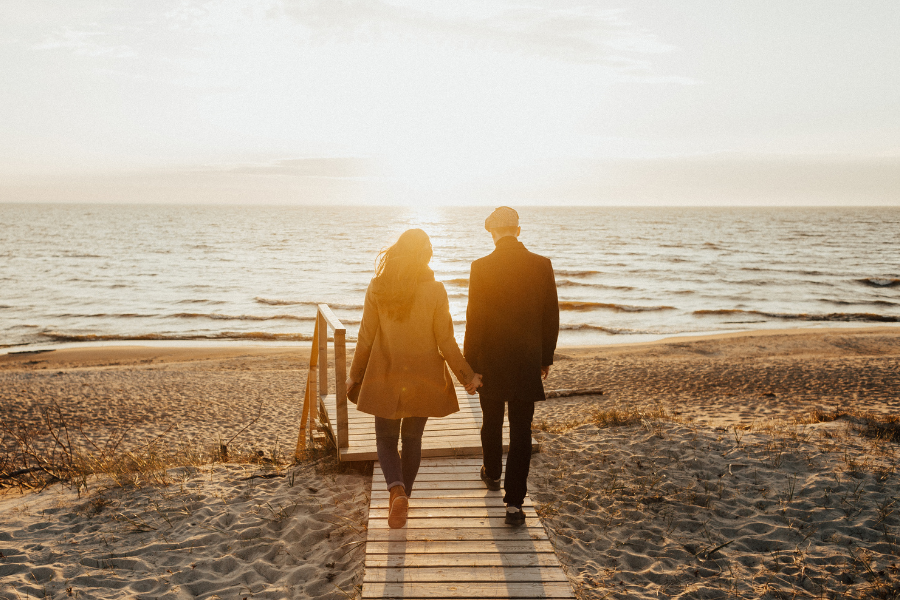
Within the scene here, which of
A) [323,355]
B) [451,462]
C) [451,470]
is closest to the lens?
[451,470]

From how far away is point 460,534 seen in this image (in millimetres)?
3502

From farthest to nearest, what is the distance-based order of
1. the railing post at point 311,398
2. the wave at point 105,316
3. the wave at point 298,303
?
the wave at point 298,303 < the wave at point 105,316 < the railing post at point 311,398

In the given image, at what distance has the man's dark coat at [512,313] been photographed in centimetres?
348

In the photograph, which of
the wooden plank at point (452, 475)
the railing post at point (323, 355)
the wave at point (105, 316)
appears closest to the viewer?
the wooden plank at point (452, 475)

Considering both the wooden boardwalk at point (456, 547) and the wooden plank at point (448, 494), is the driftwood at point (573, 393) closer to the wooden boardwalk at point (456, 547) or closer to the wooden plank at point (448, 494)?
the wooden boardwalk at point (456, 547)

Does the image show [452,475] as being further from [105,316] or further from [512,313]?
[105,316]

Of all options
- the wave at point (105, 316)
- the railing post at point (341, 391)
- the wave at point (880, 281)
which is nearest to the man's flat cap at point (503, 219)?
the railing post at point (341, 391)

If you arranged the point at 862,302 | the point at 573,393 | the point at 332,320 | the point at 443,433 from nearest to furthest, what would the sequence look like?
the point at 443,433 → the point at 332,320 → the point at 573,393 → the point at 862,302

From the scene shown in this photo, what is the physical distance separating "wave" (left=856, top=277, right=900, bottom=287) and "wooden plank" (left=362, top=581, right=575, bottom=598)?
3371cm

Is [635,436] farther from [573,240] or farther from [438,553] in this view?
[573,240]

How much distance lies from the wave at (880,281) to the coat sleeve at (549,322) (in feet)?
108

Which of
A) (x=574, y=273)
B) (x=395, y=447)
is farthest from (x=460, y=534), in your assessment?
(x=574, y=273)

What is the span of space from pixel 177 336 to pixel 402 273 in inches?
738

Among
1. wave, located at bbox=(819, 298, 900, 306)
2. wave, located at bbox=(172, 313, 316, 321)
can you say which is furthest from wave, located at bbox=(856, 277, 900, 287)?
wave, located at bbox=(172, 313, 316, 321)
